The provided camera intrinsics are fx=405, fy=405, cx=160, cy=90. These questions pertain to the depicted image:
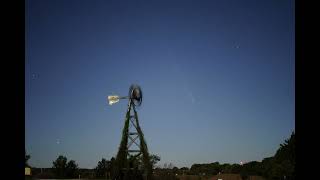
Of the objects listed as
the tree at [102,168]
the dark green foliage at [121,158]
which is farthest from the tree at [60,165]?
the dark green foliage at [121,158]

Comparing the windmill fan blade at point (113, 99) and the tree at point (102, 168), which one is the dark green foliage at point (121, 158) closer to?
the windmill fan blade at point (113, 99)

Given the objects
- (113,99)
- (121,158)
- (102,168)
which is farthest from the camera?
(102,168)

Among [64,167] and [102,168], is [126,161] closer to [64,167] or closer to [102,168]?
[102,168]

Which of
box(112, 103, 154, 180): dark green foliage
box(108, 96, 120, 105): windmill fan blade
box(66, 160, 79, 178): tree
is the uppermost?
box(108, 96, 120, 105): windmill fan blade

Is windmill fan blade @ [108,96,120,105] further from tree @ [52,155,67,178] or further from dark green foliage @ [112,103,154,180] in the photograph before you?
tree @ [52,155,67,178]

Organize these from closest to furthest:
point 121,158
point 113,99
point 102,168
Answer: point 121,158 < point 113,99 < point 102,168

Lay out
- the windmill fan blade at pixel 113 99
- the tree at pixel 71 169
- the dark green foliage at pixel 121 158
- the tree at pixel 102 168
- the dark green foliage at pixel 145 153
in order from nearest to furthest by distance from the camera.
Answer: the dark green foliage at pixel 121 158 < the dark green foliage at pixel 145 153 < the windmill fan blade at pixel 113 99 < the tree at pixel 102 168 < the tree at pixel 71 169

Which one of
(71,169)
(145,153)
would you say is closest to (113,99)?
(145,153)

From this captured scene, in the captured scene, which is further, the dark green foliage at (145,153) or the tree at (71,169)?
the tree at (71,169)

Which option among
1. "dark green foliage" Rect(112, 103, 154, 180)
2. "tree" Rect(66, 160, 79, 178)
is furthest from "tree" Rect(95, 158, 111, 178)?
"dark green foliage" Rect(112, 103, 154, 180)
